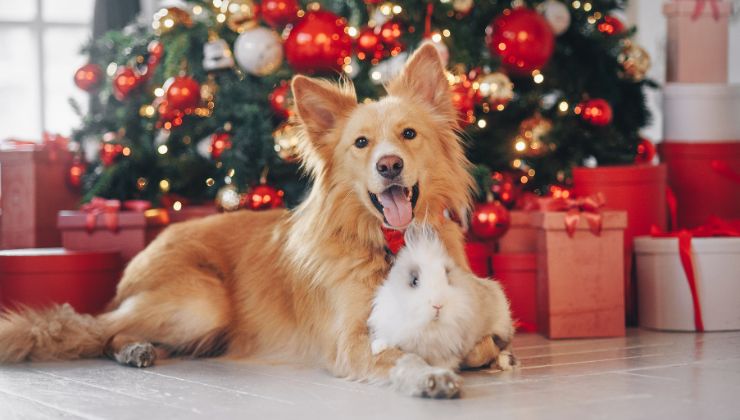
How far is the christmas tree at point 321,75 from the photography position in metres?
4.38

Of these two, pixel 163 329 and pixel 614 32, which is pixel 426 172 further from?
pixel 614 32

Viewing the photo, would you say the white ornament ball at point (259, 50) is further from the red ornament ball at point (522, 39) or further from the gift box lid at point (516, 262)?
the gift box lid at point (516, 262)

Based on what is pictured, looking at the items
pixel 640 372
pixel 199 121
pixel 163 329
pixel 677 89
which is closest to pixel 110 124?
pixel 199 121

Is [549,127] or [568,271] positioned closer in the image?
[568,271]

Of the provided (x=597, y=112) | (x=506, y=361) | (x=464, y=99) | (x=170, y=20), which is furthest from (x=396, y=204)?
(x=170, y=20)

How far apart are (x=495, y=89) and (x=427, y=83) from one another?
1.14 meters

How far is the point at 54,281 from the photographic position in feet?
13.3

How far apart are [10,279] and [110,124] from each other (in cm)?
144

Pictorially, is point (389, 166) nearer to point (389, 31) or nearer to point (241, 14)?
point (389, 31)

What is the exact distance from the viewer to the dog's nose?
294 cm

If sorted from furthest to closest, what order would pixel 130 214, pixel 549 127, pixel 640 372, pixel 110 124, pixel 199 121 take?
pixel 110 124, pixel 199 121, pixel 549 127, pixel 130 214, pixel 640 372

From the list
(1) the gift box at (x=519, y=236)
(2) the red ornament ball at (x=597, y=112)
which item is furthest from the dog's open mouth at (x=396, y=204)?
(2) the red ornament ball at (x=597, y=112)

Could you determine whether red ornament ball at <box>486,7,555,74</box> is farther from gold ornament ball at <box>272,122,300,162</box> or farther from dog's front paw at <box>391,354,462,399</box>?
dog's front paw at <box>391,354,462,399</box>

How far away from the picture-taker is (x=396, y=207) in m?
3.03
